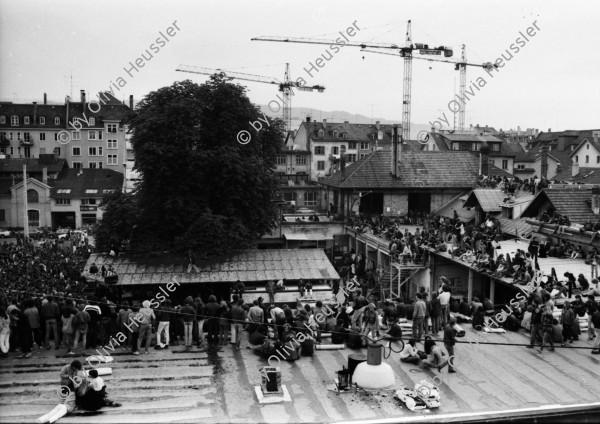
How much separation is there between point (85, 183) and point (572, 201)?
52425 millimetres

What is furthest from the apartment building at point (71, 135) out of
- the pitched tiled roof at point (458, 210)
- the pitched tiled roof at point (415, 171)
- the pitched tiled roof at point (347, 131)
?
the pitched tiled roof at point (458, 210)

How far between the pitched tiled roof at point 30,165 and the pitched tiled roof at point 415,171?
36.3 meters

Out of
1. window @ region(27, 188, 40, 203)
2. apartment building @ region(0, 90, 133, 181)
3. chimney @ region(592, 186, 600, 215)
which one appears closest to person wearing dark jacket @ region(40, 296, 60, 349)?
chimney @ region(592, 186, 600, 215)

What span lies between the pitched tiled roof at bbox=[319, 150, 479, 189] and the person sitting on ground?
2896 centimetres

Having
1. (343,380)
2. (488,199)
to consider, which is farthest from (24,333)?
(488,199)

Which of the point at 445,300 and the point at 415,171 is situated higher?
the point at 415,171

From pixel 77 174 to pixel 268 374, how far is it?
197 ft

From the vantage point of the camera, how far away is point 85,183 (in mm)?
67688

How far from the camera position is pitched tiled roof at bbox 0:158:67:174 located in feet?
231

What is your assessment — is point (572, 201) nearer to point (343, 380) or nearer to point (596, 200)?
point (596, 200)

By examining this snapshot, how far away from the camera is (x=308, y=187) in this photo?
60.3 m

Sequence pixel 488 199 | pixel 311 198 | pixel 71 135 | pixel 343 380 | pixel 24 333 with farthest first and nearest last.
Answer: pixel 71 135
pixel 311 198
pixel 488 199
pixel 24 333
pixel 343 380

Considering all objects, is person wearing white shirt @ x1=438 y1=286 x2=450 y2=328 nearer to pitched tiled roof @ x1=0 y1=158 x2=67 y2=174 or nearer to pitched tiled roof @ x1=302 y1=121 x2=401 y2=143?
pitched tiled roof @ x1=302 y1=121 x2=401 y2=143

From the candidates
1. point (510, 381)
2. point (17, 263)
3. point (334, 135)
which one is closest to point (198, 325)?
point (510, 381)
